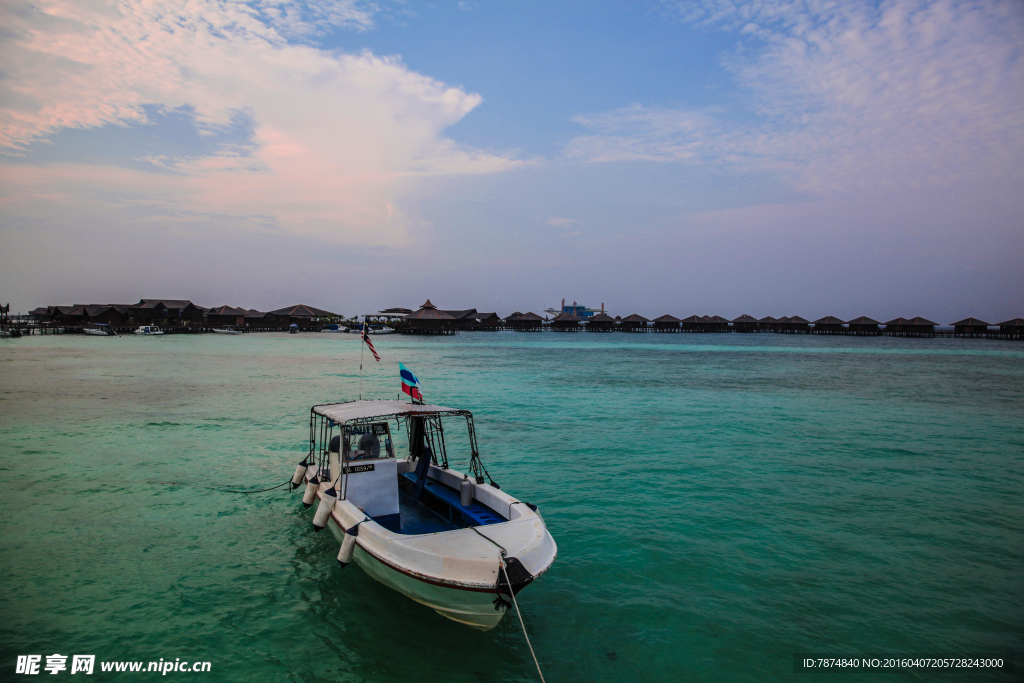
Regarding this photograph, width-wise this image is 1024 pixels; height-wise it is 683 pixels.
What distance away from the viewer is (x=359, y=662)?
6.14 meters

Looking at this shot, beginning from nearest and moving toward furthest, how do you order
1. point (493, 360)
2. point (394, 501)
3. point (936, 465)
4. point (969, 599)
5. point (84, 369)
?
1. point (969, 599)
2. point (394, 501)
3. point (936, 465)
4. point (84, 369)
5. point (493, 360)

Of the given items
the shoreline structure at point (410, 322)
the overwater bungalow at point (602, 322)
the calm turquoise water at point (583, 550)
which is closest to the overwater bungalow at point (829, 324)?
the shoreline structure at point (410, 322)

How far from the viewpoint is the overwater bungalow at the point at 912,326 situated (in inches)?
4309

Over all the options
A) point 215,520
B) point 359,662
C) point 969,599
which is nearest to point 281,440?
point 215,520

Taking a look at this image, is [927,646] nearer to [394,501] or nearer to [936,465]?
[394,501]

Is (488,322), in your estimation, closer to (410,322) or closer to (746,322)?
(410,322)

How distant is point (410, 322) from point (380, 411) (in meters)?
101

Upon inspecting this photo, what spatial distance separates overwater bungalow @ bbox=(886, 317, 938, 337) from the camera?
10944 cm

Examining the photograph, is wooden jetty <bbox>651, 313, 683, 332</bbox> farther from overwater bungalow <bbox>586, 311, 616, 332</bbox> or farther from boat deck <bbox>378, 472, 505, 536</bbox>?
boat deck <bbox>378, 472, 505, 536</bbox>

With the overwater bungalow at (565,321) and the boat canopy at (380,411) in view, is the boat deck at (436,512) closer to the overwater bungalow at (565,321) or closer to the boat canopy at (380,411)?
the boat canopy at (380,411)

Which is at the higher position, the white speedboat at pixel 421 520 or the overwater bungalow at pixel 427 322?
the overwater bungalow at pixel 427 322

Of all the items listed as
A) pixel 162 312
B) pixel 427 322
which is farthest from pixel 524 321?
pixel 162 312

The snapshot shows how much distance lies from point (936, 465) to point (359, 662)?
16370 mm

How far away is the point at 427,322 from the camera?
106688 millimetres
